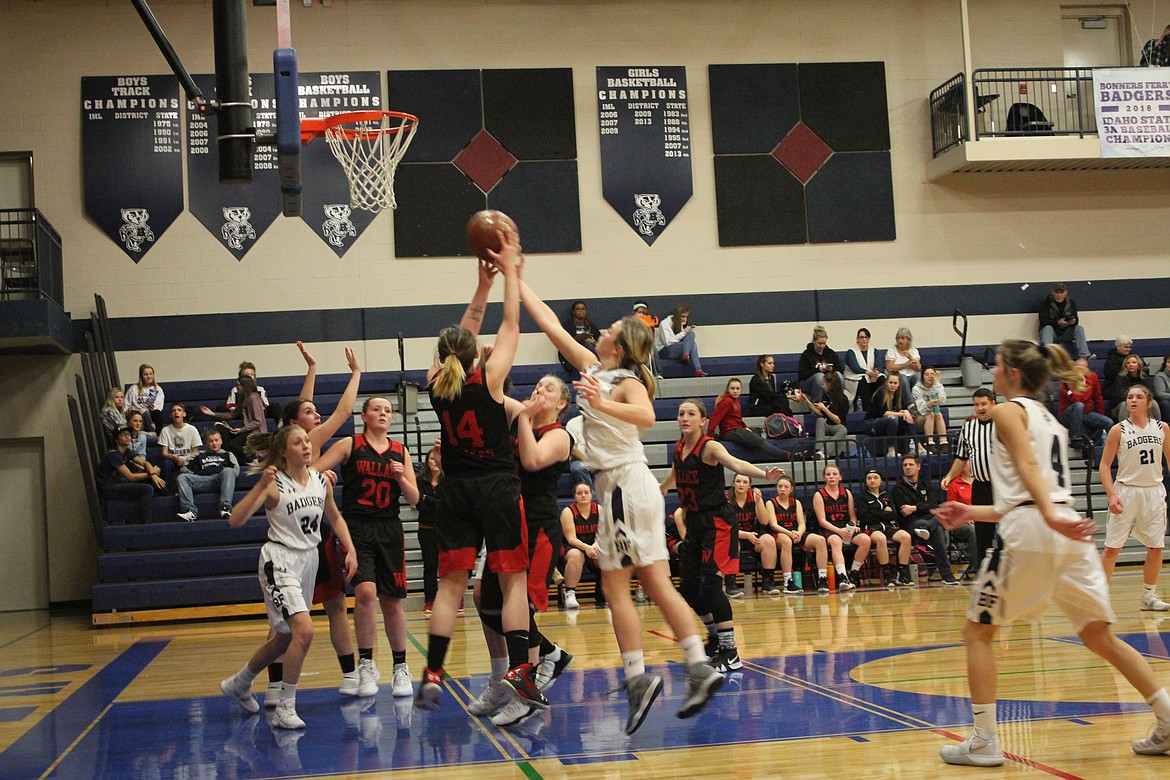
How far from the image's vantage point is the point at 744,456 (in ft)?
45.5

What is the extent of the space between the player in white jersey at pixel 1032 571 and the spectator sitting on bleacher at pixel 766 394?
10227mm

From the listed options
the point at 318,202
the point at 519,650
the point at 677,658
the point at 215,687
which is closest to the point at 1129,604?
the point at 677,658

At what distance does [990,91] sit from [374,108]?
9248 millimetres

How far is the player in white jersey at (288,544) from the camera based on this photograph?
5.56m

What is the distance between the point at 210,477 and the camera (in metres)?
12.9

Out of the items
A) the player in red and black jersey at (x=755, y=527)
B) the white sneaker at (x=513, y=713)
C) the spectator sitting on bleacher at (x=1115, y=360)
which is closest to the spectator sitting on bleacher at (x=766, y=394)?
the player in red and black jersey at (x=755, y=527)

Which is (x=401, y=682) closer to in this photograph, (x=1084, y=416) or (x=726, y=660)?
(x=726, y=660)

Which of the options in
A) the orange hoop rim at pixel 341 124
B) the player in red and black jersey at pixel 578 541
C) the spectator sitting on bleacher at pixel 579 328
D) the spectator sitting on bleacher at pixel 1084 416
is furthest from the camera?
→ the spectator sitting on bleacher at pixel 579 328

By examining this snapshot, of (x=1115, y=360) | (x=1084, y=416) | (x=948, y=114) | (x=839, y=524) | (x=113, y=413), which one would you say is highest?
(x=948, y=114)

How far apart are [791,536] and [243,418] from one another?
6772mm

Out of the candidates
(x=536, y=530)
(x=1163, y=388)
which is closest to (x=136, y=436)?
(x=536, y=530)

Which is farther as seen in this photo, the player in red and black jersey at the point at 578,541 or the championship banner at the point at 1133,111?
the championship banner at the point at 1133,111

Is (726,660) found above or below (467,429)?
below

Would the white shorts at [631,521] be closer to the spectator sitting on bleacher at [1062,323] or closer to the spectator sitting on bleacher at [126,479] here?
the spectator sitting on bleacher at [126,479]
